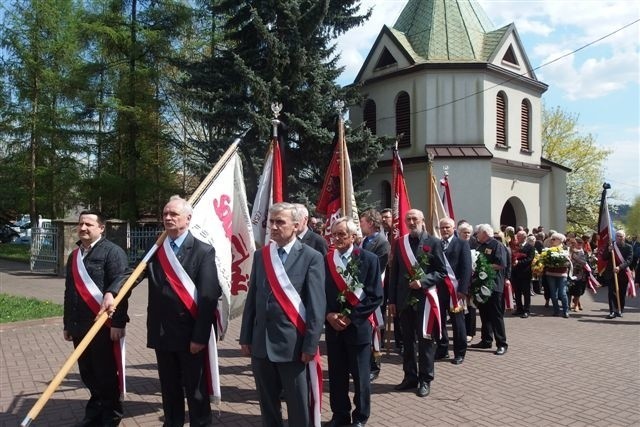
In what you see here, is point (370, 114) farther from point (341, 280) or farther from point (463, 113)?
point (341, 280)

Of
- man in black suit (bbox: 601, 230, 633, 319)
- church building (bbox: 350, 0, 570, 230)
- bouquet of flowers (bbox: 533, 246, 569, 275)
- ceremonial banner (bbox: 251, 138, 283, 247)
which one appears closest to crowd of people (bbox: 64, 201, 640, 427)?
ceremonial banner (bbox: 251, 138, 283, 247)

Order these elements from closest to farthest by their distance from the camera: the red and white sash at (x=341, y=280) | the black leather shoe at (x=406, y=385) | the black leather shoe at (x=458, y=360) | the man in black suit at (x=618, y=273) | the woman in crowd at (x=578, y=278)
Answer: the red and white sash at (x=341, y=280) < the black leather shoe at (x=406, y=385) < the black leather shoe at (x=458, y=360) < the man in black suit at (x=618, y=273) < the woman in crowd at (x=578, y=278)

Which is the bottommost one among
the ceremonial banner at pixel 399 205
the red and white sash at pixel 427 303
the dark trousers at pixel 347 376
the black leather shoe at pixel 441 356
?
the black leather shoe at pixel 441 356

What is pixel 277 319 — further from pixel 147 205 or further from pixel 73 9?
pixel 73 9

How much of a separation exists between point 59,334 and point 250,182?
10118mm

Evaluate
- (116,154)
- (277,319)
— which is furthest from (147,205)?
(277,319)

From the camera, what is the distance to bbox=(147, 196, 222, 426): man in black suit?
4523 millimetres

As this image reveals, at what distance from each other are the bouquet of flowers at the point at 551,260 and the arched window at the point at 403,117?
12252mm

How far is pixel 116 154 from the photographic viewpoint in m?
25.8

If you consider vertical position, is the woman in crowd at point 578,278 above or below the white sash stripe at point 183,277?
below

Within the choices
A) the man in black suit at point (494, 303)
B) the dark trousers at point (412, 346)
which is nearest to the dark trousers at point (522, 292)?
the man in black suit at point (494, 303)

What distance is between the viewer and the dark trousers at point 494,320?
28.6 feet

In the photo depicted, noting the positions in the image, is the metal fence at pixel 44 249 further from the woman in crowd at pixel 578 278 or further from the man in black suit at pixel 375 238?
the woman in crowd at pixel 578 278

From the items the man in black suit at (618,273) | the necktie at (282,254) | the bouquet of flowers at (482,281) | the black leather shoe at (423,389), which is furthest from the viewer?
the man in black suit at (618,273)
